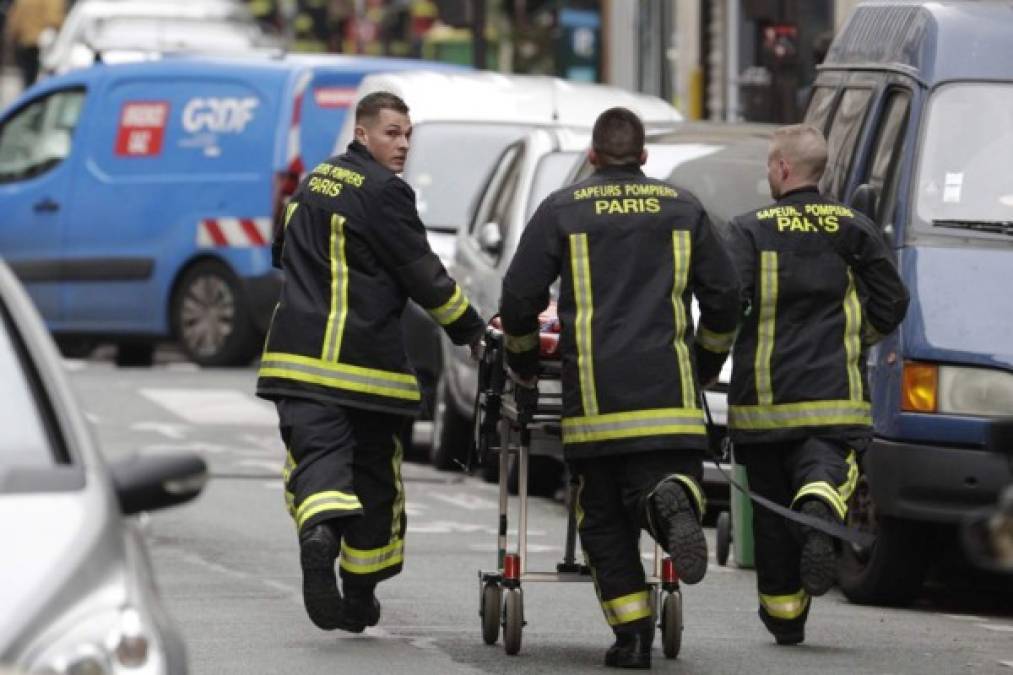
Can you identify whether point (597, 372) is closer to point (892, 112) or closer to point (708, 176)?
point (892, 112)

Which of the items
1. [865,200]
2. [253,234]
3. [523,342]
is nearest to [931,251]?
[865,200]

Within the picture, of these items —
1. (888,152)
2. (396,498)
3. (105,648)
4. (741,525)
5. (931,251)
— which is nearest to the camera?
(105,648)

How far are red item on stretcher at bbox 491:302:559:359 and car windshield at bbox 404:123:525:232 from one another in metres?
5.53

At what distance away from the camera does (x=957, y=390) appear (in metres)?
10.5

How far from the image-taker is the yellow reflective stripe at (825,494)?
957 cm

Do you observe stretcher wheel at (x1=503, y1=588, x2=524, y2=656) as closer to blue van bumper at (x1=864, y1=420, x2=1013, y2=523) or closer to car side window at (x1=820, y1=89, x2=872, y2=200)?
blue van bumper at (x1=864, y1=420, x2=1013, y2=523)

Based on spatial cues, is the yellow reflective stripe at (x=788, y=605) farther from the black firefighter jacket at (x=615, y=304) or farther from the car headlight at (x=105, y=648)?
the car headlight at (x=105, y=648)

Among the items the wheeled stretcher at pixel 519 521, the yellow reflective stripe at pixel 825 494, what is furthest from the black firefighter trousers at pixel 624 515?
the yellow reflective stripe at pixel 825 494

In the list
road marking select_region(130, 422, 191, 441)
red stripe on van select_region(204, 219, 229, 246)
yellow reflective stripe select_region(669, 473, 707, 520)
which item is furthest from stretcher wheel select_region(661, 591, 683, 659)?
red stripe on van select_region(204, 219, 229, 246)

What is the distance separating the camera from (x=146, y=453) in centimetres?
601

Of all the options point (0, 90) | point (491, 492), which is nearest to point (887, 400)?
point (491, 492)

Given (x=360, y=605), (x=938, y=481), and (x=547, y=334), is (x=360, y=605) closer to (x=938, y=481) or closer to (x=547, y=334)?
(x=547, y=334)

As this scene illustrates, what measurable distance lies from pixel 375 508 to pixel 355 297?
0.64m

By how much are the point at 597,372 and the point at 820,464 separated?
0.99 metres
